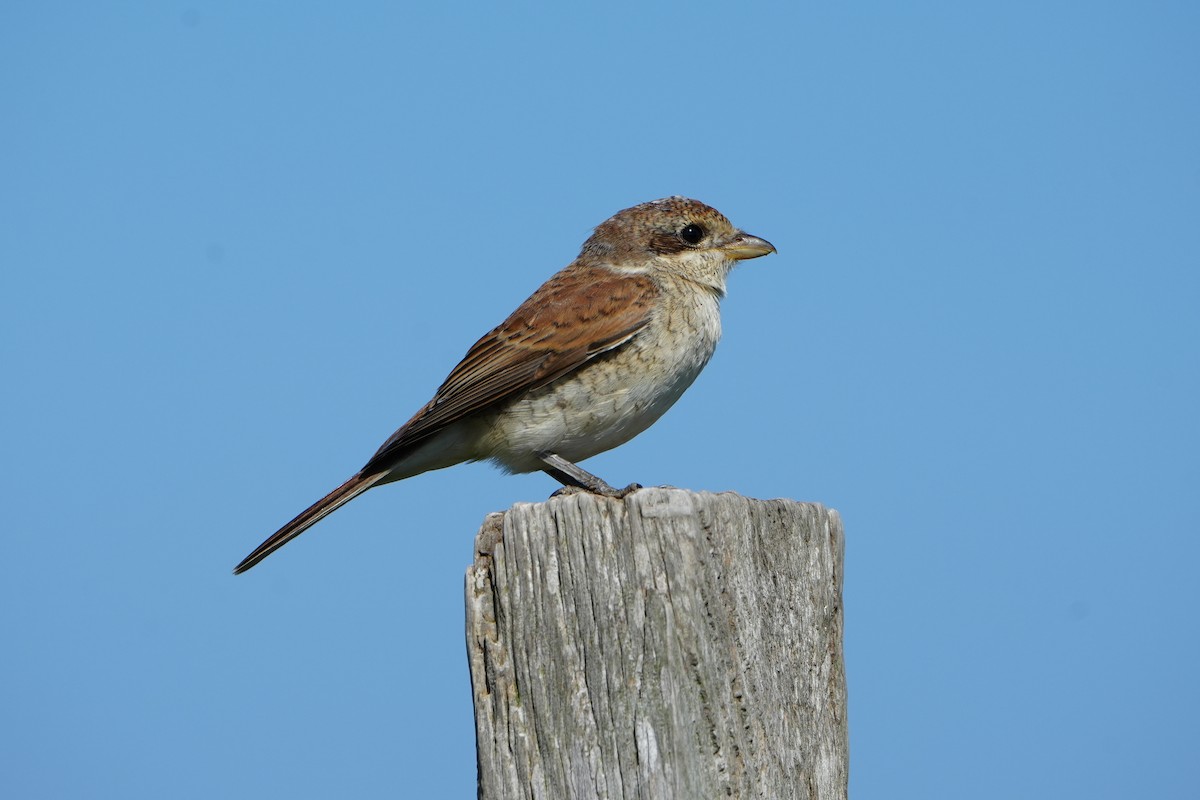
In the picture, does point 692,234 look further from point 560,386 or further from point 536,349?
point 560,386

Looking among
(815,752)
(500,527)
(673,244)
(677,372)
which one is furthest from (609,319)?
(815,752)

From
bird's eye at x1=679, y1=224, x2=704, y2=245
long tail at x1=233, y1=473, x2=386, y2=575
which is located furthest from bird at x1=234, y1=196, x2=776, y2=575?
bird's eye at x1=679, y1=224, x2=704, y2=245

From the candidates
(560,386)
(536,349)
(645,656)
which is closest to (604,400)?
(560,386)

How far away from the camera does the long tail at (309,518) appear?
541cm

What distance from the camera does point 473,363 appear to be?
617cm

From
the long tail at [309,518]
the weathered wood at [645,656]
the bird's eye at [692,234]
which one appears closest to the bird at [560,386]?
the long tail at [309,518]

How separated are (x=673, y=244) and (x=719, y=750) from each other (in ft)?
13.7

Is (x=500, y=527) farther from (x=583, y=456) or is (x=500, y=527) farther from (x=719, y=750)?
(x=583, y=456)

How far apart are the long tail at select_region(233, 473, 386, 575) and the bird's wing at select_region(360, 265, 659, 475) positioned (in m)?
0.11

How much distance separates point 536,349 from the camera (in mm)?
5887

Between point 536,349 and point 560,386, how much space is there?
0.24 meters

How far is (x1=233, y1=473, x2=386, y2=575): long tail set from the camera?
5.41m

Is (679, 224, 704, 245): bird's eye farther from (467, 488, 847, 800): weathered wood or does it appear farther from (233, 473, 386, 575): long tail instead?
(467, 488, 847, 800): weathered wood

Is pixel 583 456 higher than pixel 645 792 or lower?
higher
